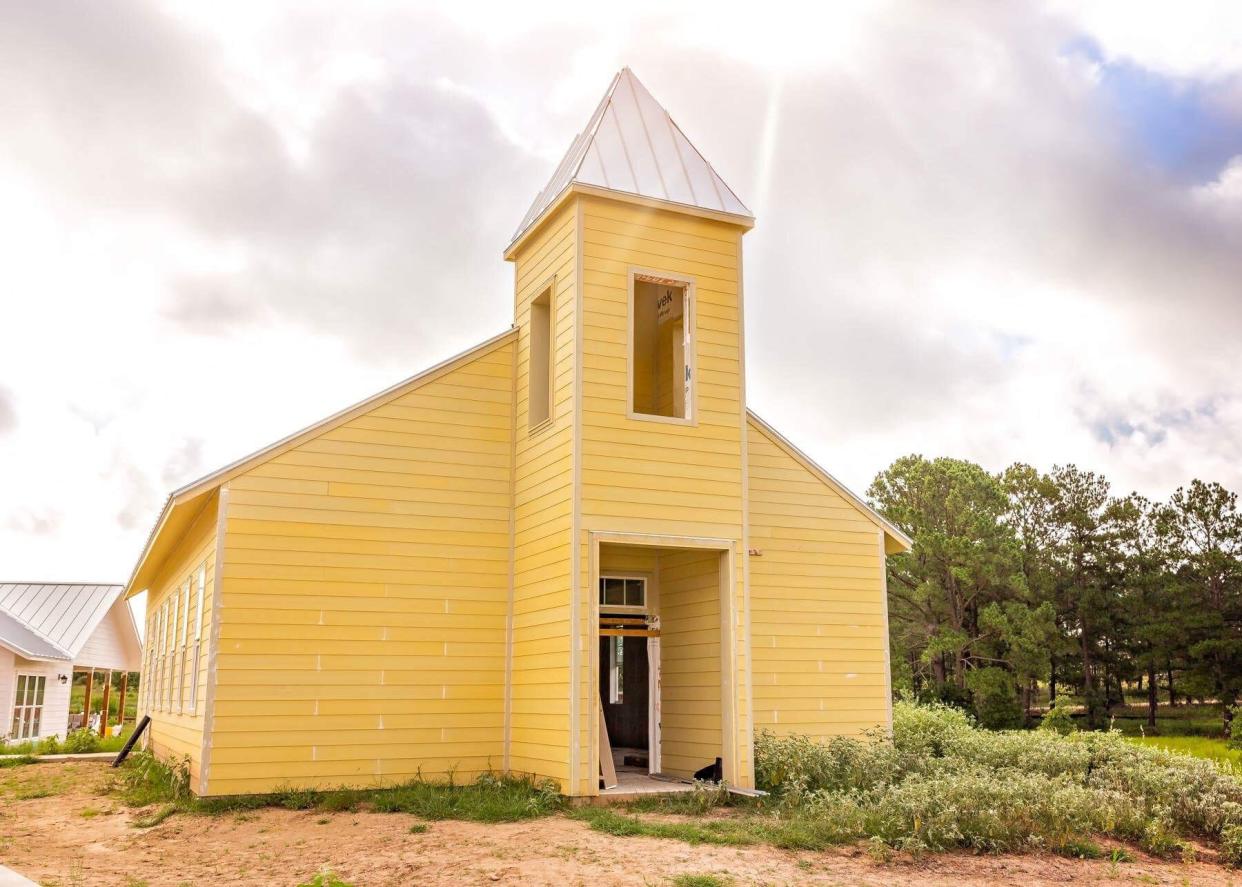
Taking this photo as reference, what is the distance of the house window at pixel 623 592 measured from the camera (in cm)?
1441

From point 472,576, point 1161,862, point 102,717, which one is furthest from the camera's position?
point 102,717

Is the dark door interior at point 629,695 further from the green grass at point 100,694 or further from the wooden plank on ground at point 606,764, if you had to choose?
the green grass at point 100,694

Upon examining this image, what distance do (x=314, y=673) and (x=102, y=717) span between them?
26391 mm

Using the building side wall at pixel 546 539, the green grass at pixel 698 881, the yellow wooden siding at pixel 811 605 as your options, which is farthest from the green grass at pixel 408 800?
the yellow wooden siding at pixel 811 605

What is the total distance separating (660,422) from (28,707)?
24123 millimetres

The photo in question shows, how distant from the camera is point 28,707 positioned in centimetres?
2853

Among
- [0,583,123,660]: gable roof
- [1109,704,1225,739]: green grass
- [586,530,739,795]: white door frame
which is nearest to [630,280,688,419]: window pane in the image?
[586,530,739,795]: white door frame

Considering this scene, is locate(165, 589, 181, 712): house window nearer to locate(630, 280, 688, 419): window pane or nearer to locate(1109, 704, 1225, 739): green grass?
locate(630, 280, 688, 419): window pane

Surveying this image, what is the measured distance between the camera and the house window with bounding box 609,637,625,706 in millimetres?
16031

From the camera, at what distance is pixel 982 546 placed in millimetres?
36875

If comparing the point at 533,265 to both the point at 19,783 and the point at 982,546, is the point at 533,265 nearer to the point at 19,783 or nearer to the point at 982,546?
the point at 19,783

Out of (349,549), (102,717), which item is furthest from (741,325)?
(102,717)

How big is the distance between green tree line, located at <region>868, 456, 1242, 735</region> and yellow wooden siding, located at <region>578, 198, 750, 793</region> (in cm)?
2554

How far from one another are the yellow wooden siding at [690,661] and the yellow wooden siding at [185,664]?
584cm
